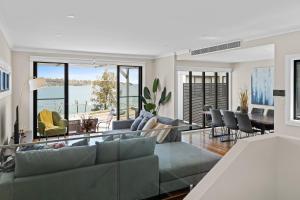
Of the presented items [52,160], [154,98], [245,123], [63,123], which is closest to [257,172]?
[52,160]

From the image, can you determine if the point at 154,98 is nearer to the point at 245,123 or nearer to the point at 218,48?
the point at 218,48

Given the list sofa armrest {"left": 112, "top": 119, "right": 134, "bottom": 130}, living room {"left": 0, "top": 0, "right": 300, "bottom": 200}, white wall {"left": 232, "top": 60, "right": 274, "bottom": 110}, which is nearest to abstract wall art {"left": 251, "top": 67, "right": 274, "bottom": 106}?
living room {"left": 0, "top": 0, "right": 300, "bottom": 200}

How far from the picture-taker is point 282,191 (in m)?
2.56

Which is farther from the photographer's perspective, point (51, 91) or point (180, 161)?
point (51, 91)

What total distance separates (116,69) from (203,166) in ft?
17.4

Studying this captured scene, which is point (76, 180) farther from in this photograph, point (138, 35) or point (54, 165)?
point (138, 35)

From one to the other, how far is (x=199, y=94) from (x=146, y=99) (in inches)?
79.0

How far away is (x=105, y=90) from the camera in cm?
819

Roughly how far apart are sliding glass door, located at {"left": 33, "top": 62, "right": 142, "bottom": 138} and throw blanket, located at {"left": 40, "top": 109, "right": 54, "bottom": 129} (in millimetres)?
306

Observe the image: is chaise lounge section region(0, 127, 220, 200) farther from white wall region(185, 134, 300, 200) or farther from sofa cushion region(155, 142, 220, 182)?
white wall region(185, 134, 300, 200)

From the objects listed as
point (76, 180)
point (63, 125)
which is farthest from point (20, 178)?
point (63, 125)

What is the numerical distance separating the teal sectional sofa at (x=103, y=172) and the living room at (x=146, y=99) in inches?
0.5

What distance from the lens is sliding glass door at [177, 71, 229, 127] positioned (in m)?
8.51

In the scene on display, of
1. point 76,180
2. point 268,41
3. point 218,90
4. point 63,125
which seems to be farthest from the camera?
point 218,90
